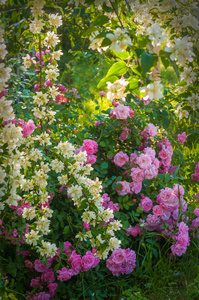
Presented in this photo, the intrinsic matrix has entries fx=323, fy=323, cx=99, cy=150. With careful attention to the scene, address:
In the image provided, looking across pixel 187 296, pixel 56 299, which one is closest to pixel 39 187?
pixel 56 299

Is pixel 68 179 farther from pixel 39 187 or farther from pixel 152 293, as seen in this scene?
pixel 152 293

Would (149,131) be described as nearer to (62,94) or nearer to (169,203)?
(169,203)

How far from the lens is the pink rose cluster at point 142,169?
1.71 meters

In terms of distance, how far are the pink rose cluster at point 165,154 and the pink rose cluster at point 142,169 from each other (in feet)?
0.57

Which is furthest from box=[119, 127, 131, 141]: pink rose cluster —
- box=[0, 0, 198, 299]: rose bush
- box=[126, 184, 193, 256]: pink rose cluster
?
box=[126, 184, 193, 256]: pink rose cluster

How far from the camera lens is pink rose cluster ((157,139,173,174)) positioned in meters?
1.94

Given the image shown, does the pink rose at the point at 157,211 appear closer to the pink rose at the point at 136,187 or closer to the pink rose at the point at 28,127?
the pink rose at the point at 136,187

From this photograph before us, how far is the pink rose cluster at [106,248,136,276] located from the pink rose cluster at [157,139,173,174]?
618 mm

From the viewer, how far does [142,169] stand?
5.74 feet

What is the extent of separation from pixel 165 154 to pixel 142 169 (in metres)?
0.26

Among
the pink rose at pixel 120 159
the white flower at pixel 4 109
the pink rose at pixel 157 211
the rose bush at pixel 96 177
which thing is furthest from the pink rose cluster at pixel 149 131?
the white flower at pixel 4 109

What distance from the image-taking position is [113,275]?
163cm

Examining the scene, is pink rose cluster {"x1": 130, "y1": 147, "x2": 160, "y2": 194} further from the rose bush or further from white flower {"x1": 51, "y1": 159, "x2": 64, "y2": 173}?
white flower {"x1": 51, "y1": 159, "x2": 64, "y2": 173}

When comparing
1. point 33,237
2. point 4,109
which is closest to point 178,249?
point 33,237
